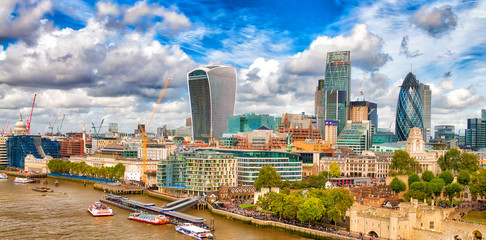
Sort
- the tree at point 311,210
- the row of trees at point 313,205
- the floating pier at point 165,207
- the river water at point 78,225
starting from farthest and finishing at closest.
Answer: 1. the floating pier at point 165,207
2. the row of trees at point 313,205
3. the tree at point 311,210
4. the river water at point 78,225

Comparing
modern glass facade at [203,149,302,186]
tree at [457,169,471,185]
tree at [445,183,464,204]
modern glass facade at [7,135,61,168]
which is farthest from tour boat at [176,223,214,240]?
modern glass facade at [7,135,61,168]

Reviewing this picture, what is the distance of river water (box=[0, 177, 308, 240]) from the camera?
6619 centimetres

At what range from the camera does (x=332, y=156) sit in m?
163

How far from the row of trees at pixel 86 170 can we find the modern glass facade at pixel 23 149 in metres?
31.0

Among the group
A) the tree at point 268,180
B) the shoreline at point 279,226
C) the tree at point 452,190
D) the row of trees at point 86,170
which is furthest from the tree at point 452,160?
the row of trees at point 86,170

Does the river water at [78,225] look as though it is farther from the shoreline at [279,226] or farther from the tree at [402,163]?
the tree at [402,163]

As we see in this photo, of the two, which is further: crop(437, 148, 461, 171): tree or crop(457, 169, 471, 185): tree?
crop(437, 148, 461, 171): tree

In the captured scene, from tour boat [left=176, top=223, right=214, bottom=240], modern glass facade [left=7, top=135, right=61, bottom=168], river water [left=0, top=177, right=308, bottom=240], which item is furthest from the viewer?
modern glass facade [left=7, top=135, right=61, bottom=168]

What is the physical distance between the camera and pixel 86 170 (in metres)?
149

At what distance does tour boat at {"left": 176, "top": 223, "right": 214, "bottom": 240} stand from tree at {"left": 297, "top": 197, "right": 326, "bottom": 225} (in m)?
13.3

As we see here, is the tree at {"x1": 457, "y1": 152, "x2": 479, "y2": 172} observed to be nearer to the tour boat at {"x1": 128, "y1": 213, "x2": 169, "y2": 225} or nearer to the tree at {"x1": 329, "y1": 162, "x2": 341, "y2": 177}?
the tree at {"x1": 329, "y1": 162, "x2": 341, "y2": 177}

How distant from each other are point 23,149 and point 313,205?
154 meters

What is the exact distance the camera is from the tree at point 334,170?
13649 centimetres

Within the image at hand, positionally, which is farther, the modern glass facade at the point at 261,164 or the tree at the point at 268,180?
the modern glass facade at the point at 261,164
